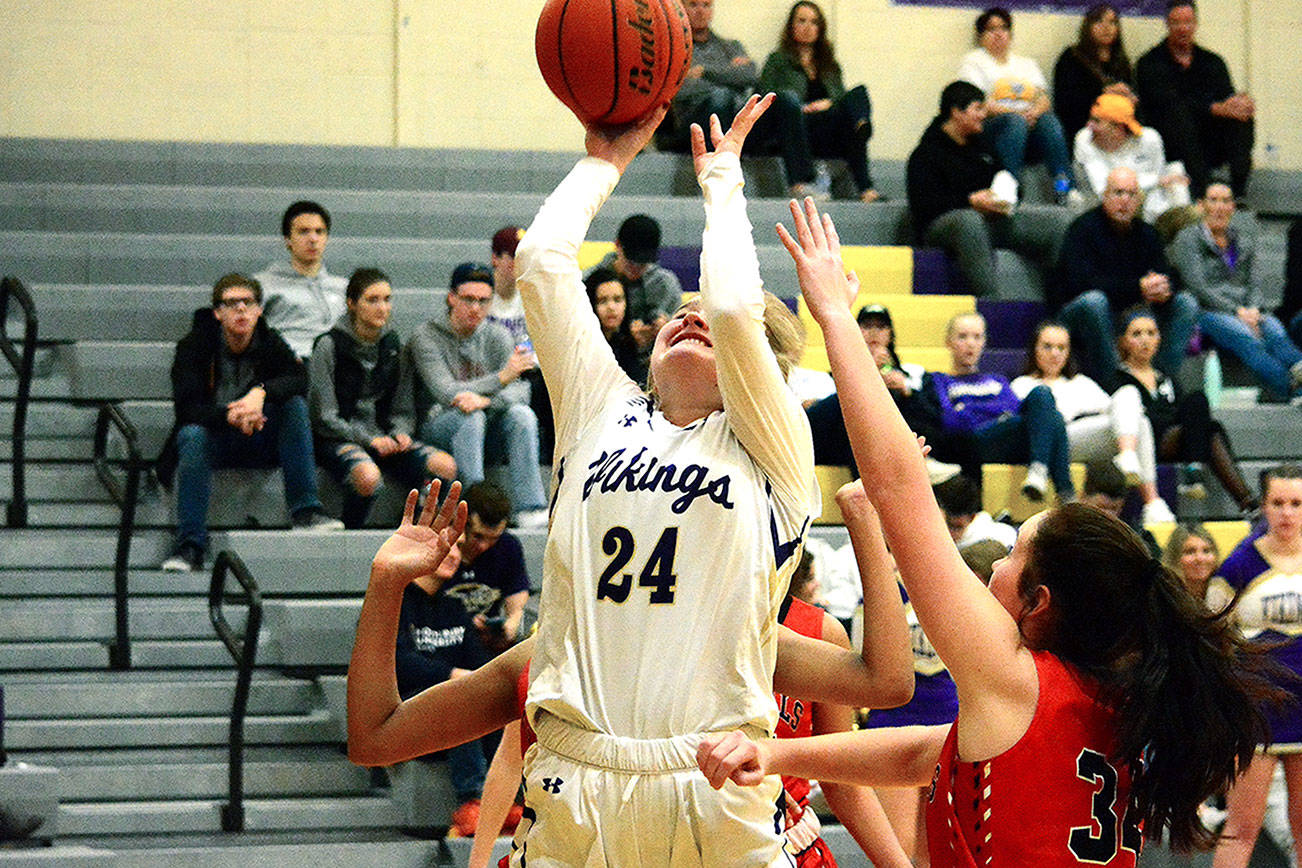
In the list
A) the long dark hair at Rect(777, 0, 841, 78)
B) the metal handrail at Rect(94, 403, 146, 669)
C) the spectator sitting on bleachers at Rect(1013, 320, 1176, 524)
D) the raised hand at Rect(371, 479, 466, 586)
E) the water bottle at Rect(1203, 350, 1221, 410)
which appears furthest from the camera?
the long dark hair at Rect(777, 0, 841, 78)

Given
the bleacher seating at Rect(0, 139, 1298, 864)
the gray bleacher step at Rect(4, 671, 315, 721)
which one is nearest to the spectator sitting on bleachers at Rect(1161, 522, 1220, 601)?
the bleacher seating at Rect(0, 139, 1298, 864)

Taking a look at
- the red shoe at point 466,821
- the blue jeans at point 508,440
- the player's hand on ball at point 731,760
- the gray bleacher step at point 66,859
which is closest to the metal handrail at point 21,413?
the blue jeans at point 508,440

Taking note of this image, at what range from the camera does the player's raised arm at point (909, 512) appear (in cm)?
261

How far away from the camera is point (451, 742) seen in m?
3.26

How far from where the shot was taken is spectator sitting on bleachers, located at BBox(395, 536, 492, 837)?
655 centimetres

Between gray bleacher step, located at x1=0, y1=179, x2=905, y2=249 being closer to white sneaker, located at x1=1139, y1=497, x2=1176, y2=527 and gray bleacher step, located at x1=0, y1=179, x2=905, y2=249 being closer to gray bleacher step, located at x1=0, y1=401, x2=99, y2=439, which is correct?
gray bleacher step, located at x1=0, y1=401, x2=99, y2=439

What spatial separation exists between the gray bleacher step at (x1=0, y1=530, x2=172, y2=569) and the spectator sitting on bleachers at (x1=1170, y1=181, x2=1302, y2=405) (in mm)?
5974

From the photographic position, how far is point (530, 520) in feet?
25.2

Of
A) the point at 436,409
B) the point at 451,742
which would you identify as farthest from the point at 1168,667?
the point at 436,409

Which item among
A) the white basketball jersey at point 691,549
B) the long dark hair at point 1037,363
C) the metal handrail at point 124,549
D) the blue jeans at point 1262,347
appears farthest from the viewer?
the blue jeans at point 1262,347

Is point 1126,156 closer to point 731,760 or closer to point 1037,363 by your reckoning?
point 1037,363

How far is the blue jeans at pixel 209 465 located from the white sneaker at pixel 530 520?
0.89 m

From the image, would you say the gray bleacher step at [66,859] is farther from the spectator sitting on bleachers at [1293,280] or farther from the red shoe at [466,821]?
the spectator sitting on bleachers at [1293,280]

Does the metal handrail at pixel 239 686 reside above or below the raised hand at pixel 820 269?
below
